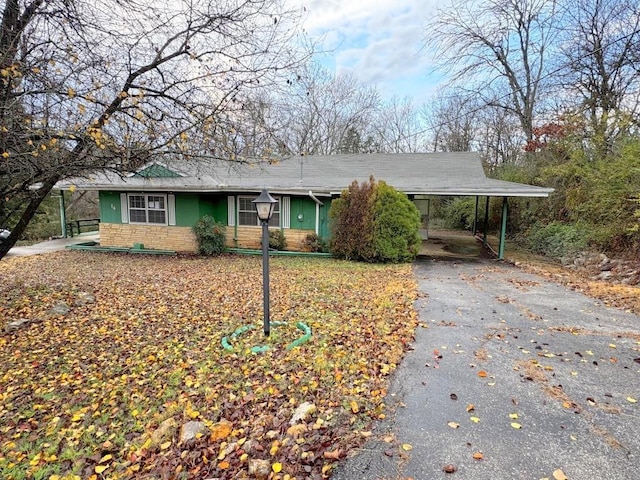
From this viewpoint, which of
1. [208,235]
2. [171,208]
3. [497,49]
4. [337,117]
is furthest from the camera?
[337,117]

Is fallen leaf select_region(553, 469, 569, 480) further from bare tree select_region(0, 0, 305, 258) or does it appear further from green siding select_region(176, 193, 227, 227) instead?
green siding select_region(176, 193, 227, 227)

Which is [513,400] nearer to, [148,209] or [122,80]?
[122,80]

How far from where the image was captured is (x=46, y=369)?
13.3 ft

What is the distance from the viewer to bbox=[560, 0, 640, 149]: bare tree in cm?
1222

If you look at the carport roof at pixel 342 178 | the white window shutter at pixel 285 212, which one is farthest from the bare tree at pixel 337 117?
the white window shutter at pixel 285 212

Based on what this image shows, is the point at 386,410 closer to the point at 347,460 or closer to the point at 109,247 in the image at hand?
the point at 347,460

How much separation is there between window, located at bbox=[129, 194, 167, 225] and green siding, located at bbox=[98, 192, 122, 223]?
0.59m

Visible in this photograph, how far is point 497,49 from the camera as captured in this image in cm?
1942

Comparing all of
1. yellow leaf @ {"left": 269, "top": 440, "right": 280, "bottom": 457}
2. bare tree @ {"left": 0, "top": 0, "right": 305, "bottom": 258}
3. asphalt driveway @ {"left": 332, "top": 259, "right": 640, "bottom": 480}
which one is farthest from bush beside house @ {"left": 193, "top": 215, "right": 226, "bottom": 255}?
yellow leaf @ {"left": 269, "top": 440, "right": 280, "bottom": 457}

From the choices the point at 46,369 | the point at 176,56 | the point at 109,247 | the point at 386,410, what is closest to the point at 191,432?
the point at 386,410

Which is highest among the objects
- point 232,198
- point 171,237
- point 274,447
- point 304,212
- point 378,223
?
point 232,198

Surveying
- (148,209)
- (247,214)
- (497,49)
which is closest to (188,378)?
(247,214)

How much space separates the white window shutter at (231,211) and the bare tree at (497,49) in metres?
13.5

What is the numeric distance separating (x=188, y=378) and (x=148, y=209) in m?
10.4
